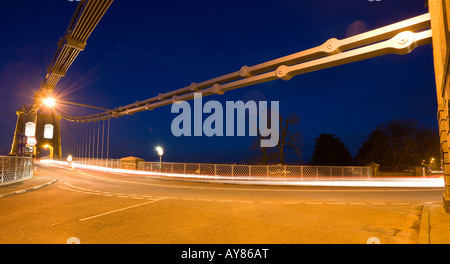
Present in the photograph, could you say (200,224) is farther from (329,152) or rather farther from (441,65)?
(329,152)

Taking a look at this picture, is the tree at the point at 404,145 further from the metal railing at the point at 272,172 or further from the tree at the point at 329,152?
the metal railing at the point at 272,172

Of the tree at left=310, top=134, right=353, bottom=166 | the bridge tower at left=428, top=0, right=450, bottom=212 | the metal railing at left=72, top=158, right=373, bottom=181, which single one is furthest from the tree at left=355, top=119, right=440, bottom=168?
the bridge tower at left=428, top=0, right=450, bottom=212

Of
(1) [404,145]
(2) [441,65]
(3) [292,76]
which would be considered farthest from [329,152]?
(2) [441,65]

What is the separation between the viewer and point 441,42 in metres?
6.87

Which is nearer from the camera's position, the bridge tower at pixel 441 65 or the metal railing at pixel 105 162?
the bridge tower at pixel 441 65

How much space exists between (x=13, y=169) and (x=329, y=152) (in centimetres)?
3838

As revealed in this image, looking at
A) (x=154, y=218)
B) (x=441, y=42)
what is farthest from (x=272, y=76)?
(x=154, y=218)

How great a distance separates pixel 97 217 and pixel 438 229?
25.2ft

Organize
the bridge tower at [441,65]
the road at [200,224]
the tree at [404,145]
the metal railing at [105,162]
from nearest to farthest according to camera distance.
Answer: the road at [200,224]
the bridge tower at [441,65]
the metal railing at [105,162]
the tree at [404,145]

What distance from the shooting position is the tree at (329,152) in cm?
3871

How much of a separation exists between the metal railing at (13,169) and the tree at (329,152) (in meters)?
36.7

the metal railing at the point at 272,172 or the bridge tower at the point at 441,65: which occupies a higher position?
the bridge tower at the point at 441,65

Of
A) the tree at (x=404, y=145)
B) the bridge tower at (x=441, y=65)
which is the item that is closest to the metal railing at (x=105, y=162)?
the bridge tower at (x=441, y=65)
